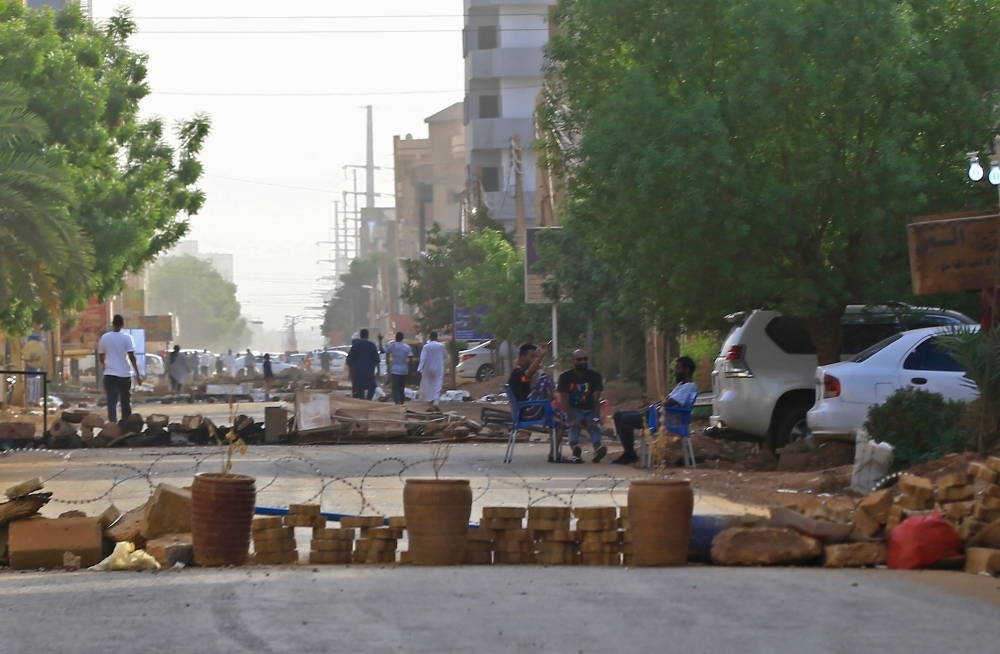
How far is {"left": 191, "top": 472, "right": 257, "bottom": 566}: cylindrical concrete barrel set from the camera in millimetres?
9656

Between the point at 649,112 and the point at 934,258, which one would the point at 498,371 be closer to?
the point at 649,112

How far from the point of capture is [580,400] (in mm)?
18234

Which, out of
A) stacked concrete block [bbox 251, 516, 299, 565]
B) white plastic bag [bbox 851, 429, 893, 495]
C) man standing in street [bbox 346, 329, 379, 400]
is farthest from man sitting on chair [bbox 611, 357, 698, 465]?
man standing in street [bbox 346, 329, 379, 400]

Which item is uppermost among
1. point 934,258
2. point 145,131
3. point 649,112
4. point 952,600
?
point 145,131

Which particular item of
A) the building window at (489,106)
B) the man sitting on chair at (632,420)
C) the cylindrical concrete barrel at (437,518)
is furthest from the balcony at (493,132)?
the cylindrical concrete barrel at (437,518)

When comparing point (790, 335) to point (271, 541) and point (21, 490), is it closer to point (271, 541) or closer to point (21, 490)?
point (271, 541)

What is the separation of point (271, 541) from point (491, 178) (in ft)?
295

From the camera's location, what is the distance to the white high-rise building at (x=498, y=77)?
97.9 metres

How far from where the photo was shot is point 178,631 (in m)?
7.20

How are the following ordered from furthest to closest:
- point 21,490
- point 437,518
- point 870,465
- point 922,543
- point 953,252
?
point 953,252 → point 870,465 → point 21,490 → point 437,518 → point 922,543

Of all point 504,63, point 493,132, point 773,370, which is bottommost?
point 773,370

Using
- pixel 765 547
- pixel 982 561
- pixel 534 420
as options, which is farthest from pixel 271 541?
pixel 534 420

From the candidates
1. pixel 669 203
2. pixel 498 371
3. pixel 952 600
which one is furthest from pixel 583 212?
pixel 498 371

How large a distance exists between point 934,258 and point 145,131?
30153 millimetres
